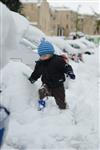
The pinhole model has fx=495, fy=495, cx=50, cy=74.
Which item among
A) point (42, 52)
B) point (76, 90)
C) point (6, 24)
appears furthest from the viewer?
point (76, 90)

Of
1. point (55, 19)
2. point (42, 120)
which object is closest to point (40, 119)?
point (42, 120)

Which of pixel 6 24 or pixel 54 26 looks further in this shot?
pixel 54 26

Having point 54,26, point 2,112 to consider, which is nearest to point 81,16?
point 54,26

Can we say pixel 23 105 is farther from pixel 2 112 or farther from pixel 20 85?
pixel 2 112

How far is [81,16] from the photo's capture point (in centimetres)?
9550

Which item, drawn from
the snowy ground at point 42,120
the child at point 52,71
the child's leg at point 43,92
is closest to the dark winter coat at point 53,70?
the child at point 52,71

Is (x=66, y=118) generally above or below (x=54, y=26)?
above

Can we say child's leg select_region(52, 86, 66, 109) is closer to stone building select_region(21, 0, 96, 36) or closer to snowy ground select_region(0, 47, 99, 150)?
snowy ground select_region(0, 47, 99, 150)

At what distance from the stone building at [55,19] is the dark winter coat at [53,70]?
3252 centimetres

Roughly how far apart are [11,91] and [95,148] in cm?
227

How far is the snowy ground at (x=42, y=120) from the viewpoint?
6.73 metres

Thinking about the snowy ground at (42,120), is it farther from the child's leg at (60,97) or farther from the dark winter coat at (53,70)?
the dark winter coat at (53,70)

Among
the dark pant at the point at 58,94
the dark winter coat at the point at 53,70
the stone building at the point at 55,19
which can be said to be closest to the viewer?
the dark winter coat at the point at 53,70

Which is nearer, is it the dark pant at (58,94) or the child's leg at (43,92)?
the dark pant at (58,94)
